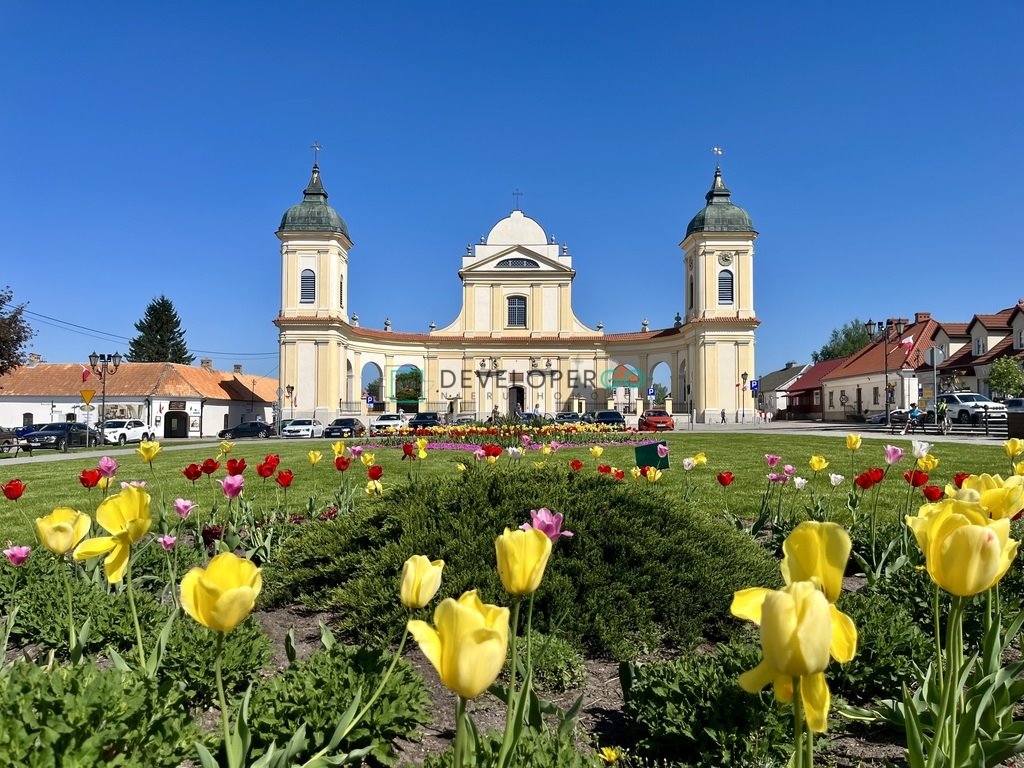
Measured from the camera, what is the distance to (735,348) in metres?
49.6

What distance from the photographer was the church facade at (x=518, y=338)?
162 ft

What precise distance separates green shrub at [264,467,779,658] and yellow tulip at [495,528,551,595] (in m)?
2.55

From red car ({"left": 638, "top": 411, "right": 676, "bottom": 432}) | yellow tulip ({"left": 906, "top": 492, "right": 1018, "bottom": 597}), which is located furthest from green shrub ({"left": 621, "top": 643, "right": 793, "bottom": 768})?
red car ({"left": 638, "top": 411, "right": 676, "bottom": 432})

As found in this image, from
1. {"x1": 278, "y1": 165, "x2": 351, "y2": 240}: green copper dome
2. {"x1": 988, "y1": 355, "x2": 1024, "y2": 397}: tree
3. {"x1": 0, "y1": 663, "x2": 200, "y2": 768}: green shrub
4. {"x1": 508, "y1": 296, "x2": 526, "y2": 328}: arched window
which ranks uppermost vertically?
{"x1": 278, "y1": 165, "x2": 351, "y2": 240}: green copper dome

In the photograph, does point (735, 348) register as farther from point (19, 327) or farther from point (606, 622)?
point (606, 622)

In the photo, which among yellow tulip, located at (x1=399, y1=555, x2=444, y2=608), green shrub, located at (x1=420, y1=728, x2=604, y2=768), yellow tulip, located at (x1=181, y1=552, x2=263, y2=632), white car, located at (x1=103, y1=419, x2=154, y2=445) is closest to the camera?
yellow tulip, located at (x1=181, y1=552, x2=263, y2=632)

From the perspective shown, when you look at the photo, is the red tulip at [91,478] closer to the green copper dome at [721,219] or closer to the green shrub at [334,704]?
the green shrub at [334,704]

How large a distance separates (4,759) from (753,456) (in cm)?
1673

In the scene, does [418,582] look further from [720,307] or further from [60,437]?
[720,307]

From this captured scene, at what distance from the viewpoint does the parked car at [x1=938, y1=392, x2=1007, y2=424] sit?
32.0 metres

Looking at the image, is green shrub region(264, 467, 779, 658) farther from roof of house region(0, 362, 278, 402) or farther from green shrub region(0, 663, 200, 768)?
roof of house region(0, 362, 278, 402)

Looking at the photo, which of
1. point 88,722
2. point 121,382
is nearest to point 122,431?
point 121,382

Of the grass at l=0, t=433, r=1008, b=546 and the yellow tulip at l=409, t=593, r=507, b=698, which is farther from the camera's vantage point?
the grass at l=0, t=433, r=1008, b=546

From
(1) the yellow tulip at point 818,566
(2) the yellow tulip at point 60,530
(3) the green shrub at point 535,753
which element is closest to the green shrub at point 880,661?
(3) the green shrub at point 535,753
